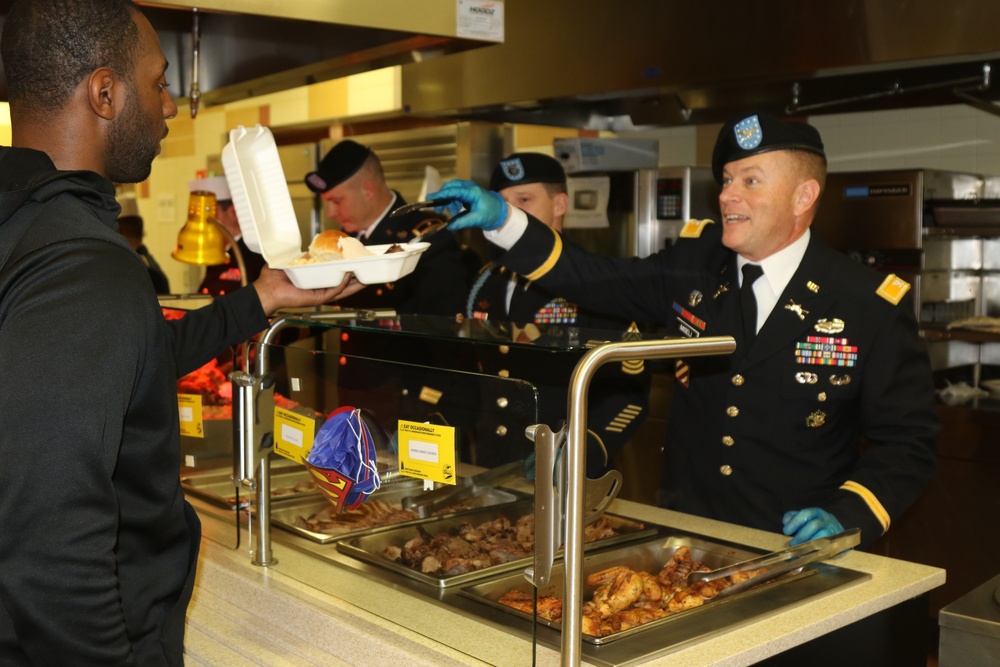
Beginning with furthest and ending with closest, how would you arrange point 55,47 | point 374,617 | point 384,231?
1. point 384,231
2. point 374,617
3. point 55,47

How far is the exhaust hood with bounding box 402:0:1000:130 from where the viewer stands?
332cm

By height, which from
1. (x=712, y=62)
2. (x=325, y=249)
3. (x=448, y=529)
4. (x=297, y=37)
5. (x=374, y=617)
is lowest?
(x=374, y=617)

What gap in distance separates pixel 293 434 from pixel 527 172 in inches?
64.6

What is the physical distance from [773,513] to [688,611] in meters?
0.88

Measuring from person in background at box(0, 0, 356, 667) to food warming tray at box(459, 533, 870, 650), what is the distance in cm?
51

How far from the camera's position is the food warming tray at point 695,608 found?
147 cm

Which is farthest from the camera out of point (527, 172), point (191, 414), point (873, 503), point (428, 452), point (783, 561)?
point (527, 172)

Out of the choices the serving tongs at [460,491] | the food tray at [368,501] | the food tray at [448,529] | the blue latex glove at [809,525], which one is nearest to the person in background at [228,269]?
the food tray at [368,501]

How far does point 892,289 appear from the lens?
2.35m

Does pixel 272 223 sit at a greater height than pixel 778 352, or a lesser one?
greater

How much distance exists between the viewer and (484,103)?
4621mm

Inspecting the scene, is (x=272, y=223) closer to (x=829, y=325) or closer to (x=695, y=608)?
(x=695, y=608)

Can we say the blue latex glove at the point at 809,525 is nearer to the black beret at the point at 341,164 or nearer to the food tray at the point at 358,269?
the food tray at the point at 358,269

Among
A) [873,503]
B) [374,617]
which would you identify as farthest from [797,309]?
[374,617]
